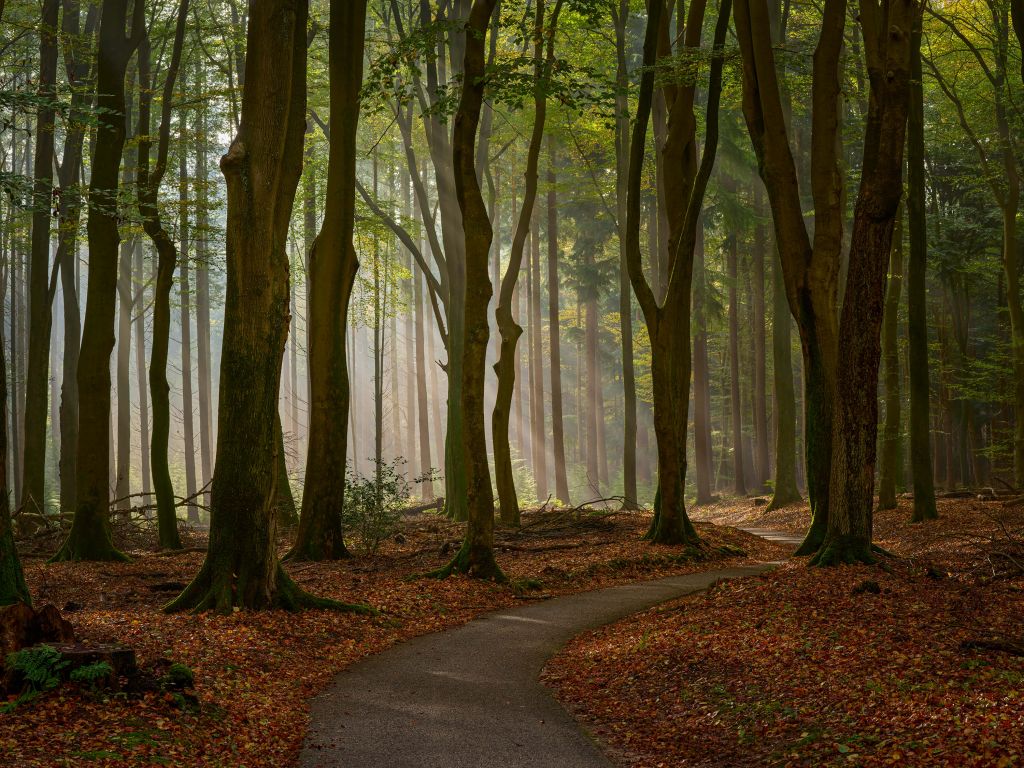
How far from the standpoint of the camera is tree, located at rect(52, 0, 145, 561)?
1352 centimetres

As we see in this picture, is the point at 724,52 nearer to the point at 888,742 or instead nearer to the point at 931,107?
the point at 888,742

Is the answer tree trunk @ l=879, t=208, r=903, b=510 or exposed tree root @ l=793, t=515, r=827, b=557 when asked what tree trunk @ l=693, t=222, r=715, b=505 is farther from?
exposed tree root @ l=793, t=515, r=827, b=557

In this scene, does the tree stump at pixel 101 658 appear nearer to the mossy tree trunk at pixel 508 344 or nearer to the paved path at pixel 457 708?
the paved path at pixel 457 708

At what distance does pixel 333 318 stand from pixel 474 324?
2.58m

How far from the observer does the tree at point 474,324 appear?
11859 millimetres

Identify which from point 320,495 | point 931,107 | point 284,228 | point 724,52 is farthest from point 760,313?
point 284,228

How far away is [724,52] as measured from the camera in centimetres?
1419

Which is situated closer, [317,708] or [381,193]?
[317,708]

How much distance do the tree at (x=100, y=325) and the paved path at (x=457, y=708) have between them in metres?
7.32

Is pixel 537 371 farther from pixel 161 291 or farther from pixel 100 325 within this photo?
pixel 100 325

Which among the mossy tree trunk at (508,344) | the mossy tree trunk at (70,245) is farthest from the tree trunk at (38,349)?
the mossy tree trunk at (508,344)

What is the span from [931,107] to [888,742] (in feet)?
97.5

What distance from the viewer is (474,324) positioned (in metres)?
11.9

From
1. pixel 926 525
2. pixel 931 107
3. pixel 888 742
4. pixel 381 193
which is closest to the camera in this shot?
pixel 888 742
